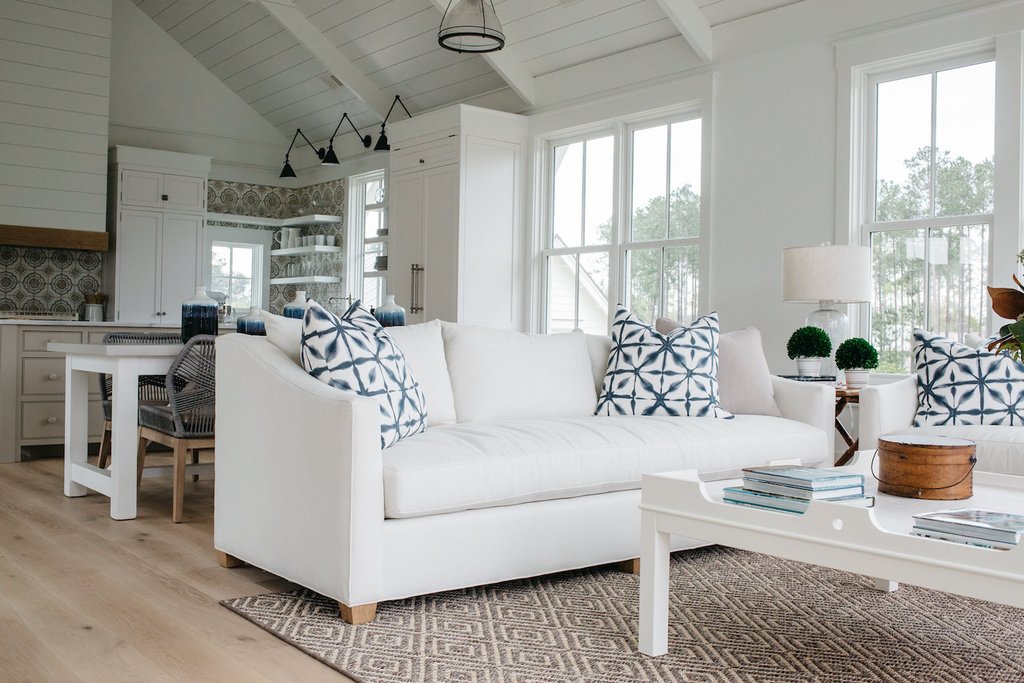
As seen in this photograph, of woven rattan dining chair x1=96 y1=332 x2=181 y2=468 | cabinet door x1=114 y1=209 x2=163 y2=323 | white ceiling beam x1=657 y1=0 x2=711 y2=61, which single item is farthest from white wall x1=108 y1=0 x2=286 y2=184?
white ceiling beam x1=657 y1=0 x2=711 y2=61

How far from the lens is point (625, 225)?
6.23 metres

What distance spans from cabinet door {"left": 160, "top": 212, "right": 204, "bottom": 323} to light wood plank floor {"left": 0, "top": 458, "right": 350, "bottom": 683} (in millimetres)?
4420

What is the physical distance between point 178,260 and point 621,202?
437 cm

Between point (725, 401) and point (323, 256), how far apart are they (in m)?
6.05

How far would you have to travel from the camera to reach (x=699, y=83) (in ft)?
18.2

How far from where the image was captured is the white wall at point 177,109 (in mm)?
8617

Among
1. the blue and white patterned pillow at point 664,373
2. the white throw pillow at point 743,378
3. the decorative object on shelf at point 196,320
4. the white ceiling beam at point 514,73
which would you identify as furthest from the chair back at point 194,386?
the white ceiling beam at point 514,73

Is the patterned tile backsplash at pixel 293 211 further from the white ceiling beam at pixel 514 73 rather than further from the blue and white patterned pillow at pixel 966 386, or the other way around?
the blue and white patterned pillow at pixel 966 386

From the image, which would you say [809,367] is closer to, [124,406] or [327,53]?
[124,406]

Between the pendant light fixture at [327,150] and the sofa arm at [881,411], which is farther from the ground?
the pendant light fixture at [327,150]

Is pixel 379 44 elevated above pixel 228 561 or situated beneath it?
elevated above

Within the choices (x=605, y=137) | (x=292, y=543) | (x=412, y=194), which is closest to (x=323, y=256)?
(x=412, y=194)

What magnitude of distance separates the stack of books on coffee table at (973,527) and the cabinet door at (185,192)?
774 cm

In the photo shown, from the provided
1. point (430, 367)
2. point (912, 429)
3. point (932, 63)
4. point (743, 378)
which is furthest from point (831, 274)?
point (430, 367)
